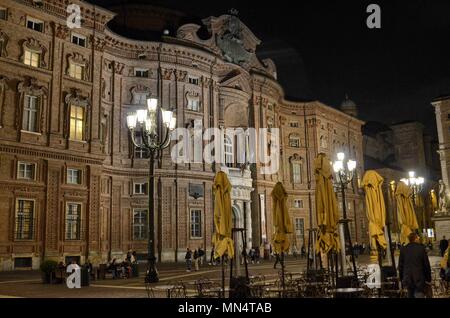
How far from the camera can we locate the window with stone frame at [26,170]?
2945cm

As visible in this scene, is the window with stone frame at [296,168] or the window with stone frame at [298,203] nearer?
the window with stone frame at [298,203]

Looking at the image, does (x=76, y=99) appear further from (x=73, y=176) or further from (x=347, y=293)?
(x=347, y=293)

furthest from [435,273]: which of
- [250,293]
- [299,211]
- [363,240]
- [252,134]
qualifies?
[363,240]

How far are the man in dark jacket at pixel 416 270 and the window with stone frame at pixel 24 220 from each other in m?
24.0

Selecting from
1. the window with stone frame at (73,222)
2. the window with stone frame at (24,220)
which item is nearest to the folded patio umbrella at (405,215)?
the window with stone frame at (73,222)

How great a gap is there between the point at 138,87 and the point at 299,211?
1022 inches

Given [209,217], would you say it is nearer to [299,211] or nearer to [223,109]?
[223,109]

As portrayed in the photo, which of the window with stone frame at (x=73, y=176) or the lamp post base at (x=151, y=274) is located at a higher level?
the window with stone frame at (x=73, y=176)

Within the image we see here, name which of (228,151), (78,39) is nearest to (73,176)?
(78,39)

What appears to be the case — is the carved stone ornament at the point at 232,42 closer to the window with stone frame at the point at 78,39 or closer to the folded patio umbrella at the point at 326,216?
the window with stone frame at the point at 78,39

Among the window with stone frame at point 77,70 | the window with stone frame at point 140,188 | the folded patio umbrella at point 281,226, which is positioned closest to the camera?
the folded patio umbrella at point 281,226

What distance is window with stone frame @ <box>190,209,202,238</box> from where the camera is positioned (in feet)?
135

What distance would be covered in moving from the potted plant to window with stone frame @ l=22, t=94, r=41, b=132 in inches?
445

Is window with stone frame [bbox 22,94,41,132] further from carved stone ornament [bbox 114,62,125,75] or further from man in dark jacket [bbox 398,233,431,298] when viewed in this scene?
man in dark jacket [bbox 398,233,431,298]
